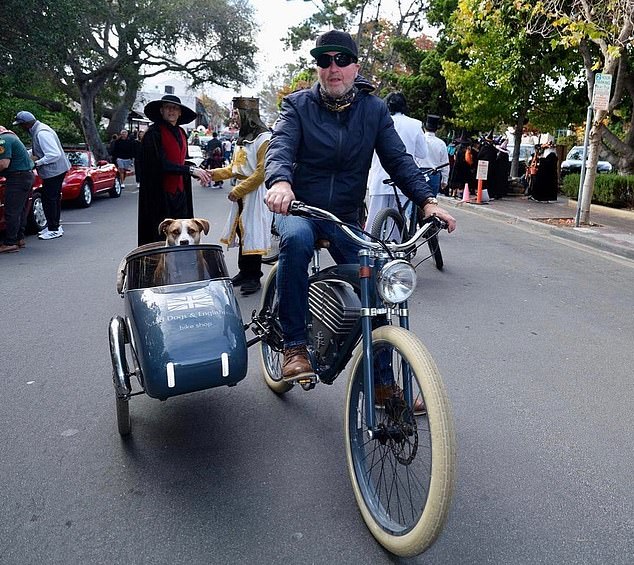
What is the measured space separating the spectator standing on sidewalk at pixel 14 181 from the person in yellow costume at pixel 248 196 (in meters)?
3.87

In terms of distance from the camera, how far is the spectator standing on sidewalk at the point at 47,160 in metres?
9.48

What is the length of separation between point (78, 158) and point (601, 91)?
12.4 meters

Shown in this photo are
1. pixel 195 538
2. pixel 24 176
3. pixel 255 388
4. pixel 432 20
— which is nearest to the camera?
pixel 195 538

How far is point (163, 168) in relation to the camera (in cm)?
530

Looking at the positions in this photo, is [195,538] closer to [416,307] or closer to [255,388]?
[255,388]

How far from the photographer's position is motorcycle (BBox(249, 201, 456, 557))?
7.44 feet

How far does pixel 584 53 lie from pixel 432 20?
486 inches

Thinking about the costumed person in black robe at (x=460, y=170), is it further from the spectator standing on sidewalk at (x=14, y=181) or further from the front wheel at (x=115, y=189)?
the spectator standing on sidewalk at (x=14, y=181)

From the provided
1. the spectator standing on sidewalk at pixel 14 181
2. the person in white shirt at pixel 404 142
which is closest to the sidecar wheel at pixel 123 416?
the person in white shirt at pixel 404 142

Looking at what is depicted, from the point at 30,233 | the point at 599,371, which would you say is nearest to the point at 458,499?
the point at 599,371

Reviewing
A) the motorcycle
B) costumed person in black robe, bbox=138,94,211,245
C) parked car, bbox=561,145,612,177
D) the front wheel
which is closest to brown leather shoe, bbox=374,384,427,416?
the motorcycle

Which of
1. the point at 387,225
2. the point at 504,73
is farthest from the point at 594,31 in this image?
the point at 387,225

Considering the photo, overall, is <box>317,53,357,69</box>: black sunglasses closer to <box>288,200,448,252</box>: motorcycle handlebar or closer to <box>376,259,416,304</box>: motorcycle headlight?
<box>288,200,448,252</box>: motorcycle handlebar

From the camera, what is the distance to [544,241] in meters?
11.3
